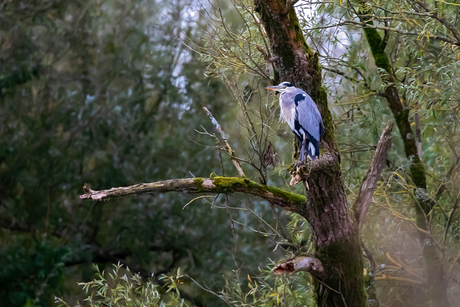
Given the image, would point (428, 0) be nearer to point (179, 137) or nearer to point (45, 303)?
point (179, 137)

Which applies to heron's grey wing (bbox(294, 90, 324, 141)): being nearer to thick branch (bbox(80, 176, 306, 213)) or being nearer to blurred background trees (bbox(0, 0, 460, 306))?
thick branch (bbox(80, 176, 306, 213))

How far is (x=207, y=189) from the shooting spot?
1460mm

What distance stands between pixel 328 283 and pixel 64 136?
9.48ft

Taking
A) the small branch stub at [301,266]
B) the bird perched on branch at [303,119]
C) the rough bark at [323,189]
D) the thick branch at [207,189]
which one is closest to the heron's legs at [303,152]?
the bird perched on branch at [303,119]

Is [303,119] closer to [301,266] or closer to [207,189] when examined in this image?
[207,189]

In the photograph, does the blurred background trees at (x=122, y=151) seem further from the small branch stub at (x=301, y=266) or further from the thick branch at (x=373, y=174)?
the small branch stub at (x=301, y=266)

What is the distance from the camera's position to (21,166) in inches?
129

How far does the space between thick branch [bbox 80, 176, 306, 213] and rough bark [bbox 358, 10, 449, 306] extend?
1138mm

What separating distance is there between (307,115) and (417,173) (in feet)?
4.56

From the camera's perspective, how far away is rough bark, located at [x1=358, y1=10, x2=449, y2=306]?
2.35 metres

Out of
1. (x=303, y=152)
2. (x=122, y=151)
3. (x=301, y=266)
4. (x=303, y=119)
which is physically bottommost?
(x=301, y=266)

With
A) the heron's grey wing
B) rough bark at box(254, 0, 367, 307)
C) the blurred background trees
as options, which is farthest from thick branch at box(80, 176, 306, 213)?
the blurred background trees

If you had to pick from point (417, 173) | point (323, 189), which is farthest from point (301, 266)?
point (417, 173)

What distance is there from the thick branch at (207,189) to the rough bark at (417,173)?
1.14 meters
